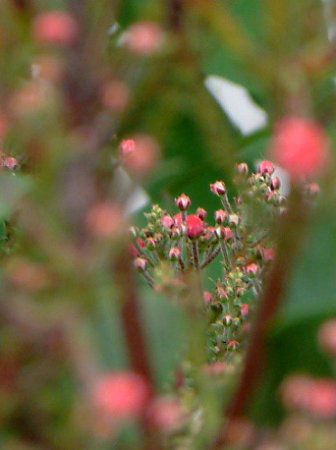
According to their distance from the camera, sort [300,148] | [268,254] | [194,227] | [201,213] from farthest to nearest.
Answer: [194,227]
[201,213]
[268,254]
[300,148]

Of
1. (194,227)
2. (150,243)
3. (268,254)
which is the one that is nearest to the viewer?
(268,254)

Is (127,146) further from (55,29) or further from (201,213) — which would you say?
(201,213)

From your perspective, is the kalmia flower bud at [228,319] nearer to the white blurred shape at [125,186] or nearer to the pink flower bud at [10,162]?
the pink flower bud at [10,162]

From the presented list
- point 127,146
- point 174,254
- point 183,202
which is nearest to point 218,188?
point 183,202

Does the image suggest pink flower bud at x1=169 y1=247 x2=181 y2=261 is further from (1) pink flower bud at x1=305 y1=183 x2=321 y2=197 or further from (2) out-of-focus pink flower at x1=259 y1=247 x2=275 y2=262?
(1) pink flower bud at x1=305 y1=183 x2=321 y2=197

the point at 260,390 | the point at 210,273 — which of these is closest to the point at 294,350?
the point at 260,390

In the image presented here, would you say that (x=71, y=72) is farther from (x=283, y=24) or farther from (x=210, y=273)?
(x=210, y=273)

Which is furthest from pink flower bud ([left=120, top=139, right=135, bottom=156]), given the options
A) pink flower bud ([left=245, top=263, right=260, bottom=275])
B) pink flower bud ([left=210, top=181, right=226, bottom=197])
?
pink flower bud ([left=245, top=263, right=260, bottom=275])

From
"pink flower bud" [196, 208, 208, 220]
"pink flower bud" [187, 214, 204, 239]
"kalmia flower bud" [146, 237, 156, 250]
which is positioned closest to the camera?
"pink flower bud" [196, 208, 208, 220]
